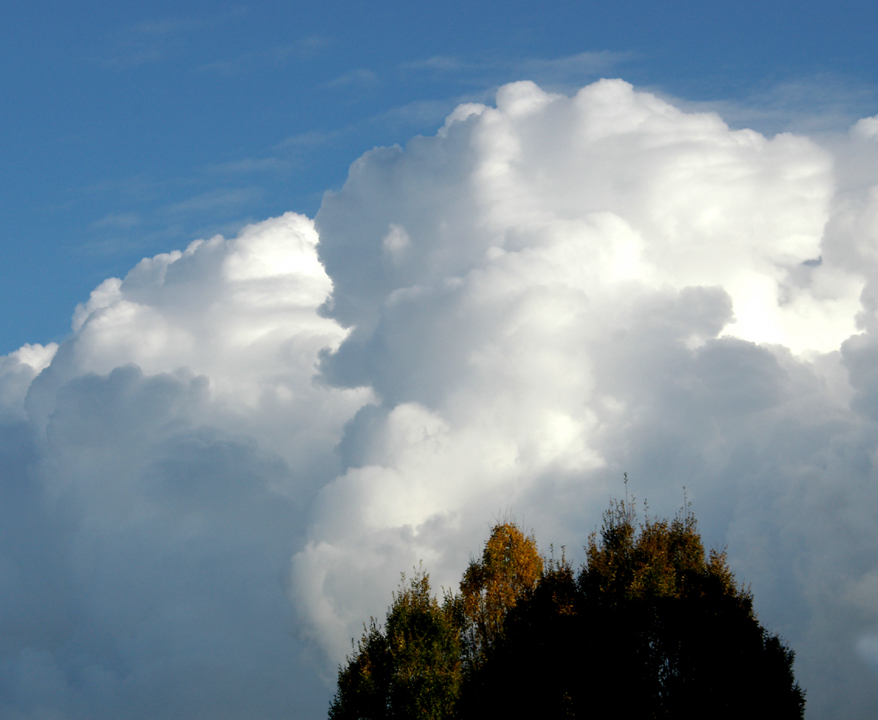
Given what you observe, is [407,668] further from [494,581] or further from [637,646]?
[637,646]

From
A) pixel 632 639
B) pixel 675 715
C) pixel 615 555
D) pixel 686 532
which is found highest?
pixel 686 532

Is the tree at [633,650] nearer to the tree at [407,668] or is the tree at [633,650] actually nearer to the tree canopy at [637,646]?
the tree canopy at [637,646]

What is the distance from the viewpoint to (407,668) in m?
70.8

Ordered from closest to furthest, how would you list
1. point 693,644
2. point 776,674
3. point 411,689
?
point 693,644
point 776,674
point 411,689

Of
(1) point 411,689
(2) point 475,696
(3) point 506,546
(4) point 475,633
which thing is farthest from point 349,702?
(2) point 475,696

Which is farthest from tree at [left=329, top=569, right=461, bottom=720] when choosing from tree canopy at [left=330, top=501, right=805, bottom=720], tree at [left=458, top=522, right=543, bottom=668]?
tree canopy at [left=330, top=501, right=805, bottom=720]

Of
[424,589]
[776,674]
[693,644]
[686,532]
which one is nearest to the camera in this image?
[693,644]

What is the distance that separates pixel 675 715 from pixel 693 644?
13.2ft

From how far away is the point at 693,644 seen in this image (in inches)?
1882

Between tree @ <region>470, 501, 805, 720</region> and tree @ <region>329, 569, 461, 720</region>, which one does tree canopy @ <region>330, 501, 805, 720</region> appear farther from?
tree @ <region>329, 569, 461, 720</region>

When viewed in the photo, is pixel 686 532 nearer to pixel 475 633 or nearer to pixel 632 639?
pixel 632 639

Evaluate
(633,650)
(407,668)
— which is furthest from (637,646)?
(407,668)

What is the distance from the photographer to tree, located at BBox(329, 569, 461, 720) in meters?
69.1

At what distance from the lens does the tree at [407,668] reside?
227 feet
